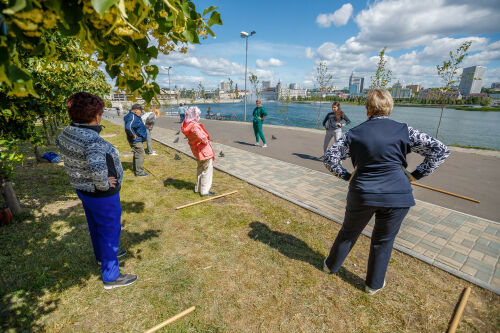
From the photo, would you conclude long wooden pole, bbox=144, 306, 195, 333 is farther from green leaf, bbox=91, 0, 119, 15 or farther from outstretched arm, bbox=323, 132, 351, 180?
green leaf, bbox=91, 0, 119, 15

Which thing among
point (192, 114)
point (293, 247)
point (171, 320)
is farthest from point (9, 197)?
point (293, 247)

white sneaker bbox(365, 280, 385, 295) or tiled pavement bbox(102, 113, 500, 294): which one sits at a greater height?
tiled pavement bbox(102, 113, 500, 294)

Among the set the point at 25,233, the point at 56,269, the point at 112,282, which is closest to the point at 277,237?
the point at 112,282

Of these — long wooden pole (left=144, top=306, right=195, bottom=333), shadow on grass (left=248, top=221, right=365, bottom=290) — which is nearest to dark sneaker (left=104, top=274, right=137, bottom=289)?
long wooden pole (left=144, top=306, right=195, bottom=333)

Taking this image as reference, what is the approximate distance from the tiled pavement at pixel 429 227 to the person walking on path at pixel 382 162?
148cm

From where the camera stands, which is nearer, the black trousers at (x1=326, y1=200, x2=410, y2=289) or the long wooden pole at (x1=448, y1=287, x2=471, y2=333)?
the long wooden pole at (x1=448, y1=287, x2=471, y2=333)

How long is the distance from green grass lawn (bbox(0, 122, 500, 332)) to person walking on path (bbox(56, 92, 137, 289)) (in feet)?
2.17

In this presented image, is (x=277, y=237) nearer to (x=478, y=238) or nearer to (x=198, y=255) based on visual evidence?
(x=198, y=255)

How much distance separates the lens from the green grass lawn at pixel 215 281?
7.98 ft

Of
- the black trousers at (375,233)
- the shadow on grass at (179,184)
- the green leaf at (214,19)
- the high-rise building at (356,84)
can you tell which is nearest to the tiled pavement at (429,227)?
the black trousers at (375,233)

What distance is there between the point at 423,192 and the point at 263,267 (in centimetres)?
485

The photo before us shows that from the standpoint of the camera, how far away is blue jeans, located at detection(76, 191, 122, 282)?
252 centimetres

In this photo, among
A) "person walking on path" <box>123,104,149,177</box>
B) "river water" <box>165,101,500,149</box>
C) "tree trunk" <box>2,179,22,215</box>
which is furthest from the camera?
"river water" <box>165,101,500,149</box>

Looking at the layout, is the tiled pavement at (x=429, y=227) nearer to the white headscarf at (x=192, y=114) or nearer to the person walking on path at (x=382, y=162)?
the person walking on path at (x=382, y=162)
